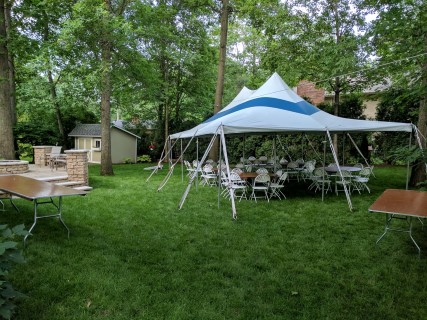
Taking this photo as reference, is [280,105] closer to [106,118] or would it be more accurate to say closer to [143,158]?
[106,118]

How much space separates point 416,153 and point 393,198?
3.73ft

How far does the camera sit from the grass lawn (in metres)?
3.22

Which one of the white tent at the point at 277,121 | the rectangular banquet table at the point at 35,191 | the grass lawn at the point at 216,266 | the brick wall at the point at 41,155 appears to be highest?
the white tent at the point at 277,121

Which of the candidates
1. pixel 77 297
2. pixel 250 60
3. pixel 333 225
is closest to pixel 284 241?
pixel 333 225

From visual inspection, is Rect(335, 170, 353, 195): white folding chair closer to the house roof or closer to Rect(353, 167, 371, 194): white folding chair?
Rect(353, 167, 371, 194): white folding chair

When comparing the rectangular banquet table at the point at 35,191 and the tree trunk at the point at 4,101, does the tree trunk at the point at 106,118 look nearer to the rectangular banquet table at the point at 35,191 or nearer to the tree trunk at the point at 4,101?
the tree trunk at the point at 4,101

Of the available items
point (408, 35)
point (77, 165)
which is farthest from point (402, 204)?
point (77, 165)

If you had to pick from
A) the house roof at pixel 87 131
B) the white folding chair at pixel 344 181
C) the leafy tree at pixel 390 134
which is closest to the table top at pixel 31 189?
the white folding chair at pixel 344 181

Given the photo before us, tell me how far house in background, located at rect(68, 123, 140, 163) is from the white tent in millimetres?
9989

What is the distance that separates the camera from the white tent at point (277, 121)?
8.18 m

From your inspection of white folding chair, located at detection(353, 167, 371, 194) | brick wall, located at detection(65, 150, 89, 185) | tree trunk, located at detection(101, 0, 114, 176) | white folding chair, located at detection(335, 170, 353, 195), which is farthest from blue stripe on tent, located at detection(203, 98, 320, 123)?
tree trunk, located at detection(101, 0, 114, 176)

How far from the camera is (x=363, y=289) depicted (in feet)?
12.1

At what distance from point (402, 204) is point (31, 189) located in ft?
18.6

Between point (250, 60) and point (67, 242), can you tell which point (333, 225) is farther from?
point (250, 60)
